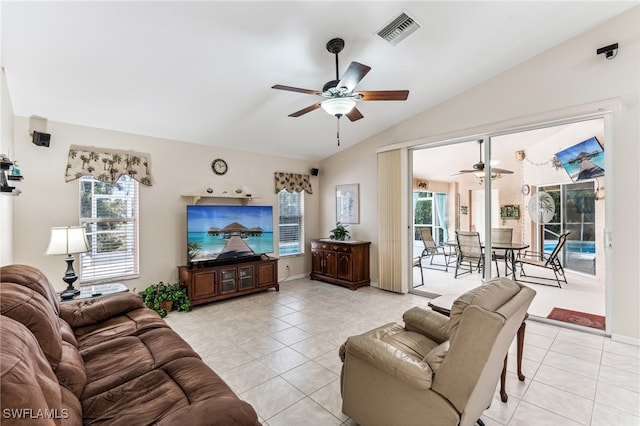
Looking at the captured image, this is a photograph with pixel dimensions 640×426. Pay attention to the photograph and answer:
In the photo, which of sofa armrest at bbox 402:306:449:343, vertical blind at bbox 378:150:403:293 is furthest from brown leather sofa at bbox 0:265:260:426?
vertical blind at bbox 378:150:403:293

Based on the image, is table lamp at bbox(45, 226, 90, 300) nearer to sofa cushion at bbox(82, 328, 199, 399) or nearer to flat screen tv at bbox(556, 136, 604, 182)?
sofa cushion at bbox(82, 328, 199, 399)

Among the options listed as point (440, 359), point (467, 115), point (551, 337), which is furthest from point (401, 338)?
point (467, 115)

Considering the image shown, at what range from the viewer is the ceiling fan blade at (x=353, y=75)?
2.33 meters

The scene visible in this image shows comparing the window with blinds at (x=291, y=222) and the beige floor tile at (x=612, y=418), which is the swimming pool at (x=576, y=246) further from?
the window with blinds at (x=291, y=222)

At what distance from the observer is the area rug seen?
11.4 feet

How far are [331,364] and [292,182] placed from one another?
385 cm

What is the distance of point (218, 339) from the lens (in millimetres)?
3301

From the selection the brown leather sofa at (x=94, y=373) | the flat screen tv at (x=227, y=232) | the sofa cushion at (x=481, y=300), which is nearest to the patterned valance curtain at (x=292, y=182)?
the flat screen tv at (x=227, y=232)

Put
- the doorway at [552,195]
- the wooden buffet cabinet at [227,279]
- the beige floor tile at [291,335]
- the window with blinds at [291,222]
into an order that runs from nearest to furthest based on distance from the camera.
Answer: the beige floor tile at [291,335] < the doorway at [552,195] < the wooden buffet cabinet at [227,279] < the window with blinds at [291,222]

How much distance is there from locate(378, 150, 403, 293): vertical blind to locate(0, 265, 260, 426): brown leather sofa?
371 centimetres

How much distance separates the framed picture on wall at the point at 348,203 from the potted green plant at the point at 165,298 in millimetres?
3173

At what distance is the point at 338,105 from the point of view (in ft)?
9.16

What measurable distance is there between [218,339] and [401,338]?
213 centimetres

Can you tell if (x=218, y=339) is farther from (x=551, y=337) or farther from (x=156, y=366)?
(x=551, y=337)
